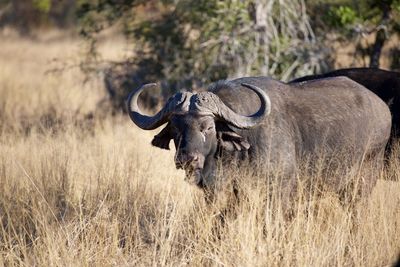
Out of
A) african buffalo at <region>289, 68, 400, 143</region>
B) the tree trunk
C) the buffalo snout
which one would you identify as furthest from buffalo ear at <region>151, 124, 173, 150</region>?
the tree trunk

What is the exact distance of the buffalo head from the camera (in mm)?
5891

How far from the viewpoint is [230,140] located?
6281 mm

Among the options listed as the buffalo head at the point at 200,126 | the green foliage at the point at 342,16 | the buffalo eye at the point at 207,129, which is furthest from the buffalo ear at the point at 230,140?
the green foliage at the point at 342,16

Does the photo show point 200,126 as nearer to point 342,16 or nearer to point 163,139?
point 163,139

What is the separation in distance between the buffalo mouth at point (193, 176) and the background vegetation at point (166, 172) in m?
0.24

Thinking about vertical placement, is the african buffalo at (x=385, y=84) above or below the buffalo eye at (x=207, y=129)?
above

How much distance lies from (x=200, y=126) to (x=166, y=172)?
1.88 meters

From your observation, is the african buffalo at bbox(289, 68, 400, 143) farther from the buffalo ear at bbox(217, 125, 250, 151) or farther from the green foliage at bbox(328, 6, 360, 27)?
the green foliage at bbox(328, 6, 360, 27)

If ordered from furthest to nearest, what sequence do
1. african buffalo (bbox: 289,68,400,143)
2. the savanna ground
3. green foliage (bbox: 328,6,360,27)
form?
green foliage (bbox: 328,6,360,27) < african buffalo (bbox: 289,68,400,143) < the savanna ground

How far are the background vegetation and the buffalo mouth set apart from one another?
24 centimetres

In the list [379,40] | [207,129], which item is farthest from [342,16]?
[207,129]

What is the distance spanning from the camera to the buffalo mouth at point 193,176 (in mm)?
5941

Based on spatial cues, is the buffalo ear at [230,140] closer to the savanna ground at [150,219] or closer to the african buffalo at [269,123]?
the african buffalo at [269,123]

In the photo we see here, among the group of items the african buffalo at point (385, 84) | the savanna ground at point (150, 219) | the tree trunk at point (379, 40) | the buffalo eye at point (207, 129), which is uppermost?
the tree trunk at point (379, 40)
